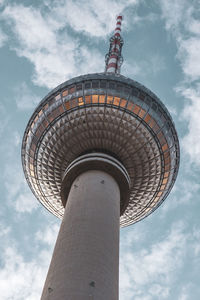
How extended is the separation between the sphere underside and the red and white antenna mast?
1259 cm

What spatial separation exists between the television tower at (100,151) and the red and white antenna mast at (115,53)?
12686 mm

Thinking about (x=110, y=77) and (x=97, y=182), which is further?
(x=110, y=77)

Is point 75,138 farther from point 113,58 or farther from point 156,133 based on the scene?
point 113,58

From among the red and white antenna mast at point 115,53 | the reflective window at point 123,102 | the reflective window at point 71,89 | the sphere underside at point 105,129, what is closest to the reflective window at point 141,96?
the sphere underside at point 105,129

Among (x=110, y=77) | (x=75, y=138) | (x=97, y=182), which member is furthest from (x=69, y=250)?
(x=110, y=77)

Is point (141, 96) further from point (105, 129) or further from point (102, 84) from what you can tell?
point (105, 129)

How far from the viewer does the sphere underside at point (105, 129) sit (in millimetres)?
29188

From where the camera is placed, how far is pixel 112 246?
2234cm

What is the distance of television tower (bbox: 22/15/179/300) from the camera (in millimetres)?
24641

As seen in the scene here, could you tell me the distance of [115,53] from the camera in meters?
46.0

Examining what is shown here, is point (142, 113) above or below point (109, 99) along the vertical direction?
below

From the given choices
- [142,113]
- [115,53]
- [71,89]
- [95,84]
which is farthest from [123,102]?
[115,53]

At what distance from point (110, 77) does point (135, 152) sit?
764 centimetres

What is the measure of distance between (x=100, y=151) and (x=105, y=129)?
84.0 inches
